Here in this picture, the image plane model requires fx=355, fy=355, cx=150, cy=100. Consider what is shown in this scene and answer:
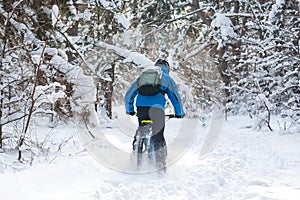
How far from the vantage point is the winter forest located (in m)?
6.07

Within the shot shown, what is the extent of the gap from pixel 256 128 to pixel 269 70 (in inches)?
128

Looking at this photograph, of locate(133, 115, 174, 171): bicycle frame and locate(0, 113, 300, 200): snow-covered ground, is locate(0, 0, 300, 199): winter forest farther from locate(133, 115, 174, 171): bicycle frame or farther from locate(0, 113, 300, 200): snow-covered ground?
locate(133, 115, 174, 171): bicycle frame

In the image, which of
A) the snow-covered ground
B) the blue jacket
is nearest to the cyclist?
the blue jacket

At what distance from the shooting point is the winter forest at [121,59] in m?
6.07

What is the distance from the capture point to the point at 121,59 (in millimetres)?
10195

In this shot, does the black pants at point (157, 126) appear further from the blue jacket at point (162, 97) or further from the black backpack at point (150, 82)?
the black backpack at point (150, 82)

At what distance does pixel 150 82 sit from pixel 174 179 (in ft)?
5.33

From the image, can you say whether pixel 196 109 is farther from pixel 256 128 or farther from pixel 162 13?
pixel 162 13

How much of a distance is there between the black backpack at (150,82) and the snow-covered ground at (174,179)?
4.52 ft

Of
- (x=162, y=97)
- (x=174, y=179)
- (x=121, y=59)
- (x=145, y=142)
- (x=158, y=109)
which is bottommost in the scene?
(x=174, y=179)

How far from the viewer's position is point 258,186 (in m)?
5.16

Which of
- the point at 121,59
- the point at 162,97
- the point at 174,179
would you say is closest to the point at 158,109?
the point at 162,97

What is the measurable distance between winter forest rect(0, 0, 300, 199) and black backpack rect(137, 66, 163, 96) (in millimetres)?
1269

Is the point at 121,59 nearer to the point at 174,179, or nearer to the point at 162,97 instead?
the point at 162,97
